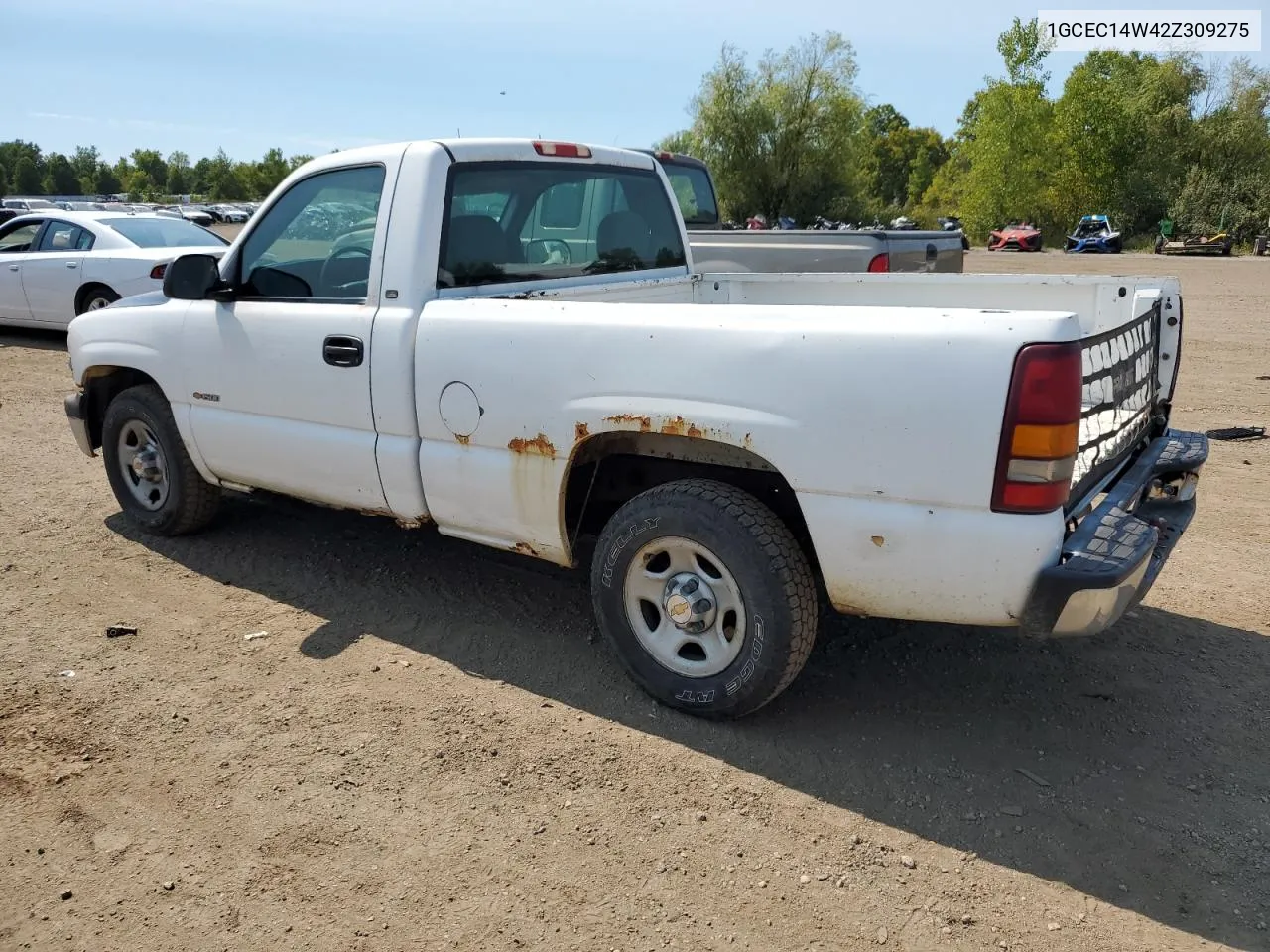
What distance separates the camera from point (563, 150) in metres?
4.57

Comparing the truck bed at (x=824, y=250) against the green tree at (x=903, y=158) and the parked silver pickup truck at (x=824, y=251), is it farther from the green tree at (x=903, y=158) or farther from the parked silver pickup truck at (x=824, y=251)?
the green tree at (x=903, y=158)

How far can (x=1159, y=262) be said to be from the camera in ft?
112

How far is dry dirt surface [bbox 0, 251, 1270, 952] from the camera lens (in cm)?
269

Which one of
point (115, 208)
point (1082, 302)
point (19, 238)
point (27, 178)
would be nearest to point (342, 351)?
point (1082, 302)

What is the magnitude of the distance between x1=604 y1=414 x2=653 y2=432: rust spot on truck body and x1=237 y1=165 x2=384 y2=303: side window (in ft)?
4.39

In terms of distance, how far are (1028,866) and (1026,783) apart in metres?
0.42

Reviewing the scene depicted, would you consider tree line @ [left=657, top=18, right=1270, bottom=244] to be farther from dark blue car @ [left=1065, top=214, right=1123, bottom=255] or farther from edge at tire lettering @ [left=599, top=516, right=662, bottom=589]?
edge at tire lettering @ [left=599, top=516, right=662, bottom=589]

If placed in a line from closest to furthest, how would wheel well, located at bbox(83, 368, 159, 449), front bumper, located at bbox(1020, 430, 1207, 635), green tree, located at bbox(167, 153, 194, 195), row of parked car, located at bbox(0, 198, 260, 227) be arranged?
1. front bumper, located at bbox(1020, 430, 1207, 635)
2. wheel well, located at bbox(83, 368, 159, 449)
3. row of parked car, located at bbox(0, 198, 260, 227)
4. green tree, located at bbox(167, 153, 194, 195)

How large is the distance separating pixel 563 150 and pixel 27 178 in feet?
465

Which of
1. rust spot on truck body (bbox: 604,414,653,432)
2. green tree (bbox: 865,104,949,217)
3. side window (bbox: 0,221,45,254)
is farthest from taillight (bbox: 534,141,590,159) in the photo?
green tree (bbox: 865,104,949,217)

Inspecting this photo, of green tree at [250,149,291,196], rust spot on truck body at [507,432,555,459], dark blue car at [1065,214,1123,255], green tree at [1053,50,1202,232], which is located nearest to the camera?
rust spot on truck body at [507,432,555,459]

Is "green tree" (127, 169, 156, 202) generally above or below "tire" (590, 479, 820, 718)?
above

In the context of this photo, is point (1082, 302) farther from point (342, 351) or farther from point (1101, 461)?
point (342, 351)

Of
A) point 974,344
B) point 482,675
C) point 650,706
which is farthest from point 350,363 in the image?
point 974,344
